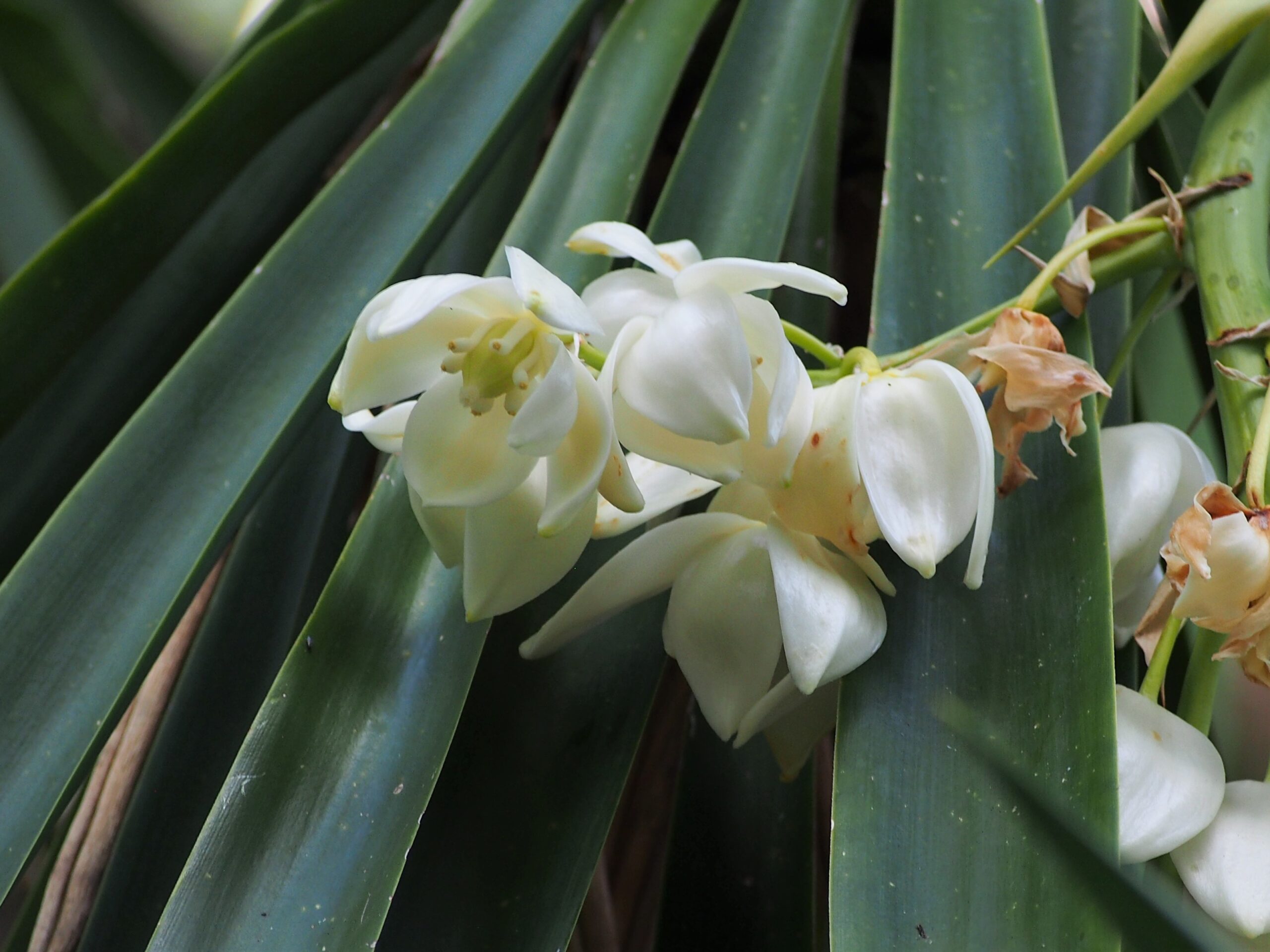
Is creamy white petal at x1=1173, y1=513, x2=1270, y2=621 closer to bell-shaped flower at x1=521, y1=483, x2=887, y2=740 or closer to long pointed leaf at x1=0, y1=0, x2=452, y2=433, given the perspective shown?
bell-shaped flower at x1=521, y1=483, x2=887, y2=740

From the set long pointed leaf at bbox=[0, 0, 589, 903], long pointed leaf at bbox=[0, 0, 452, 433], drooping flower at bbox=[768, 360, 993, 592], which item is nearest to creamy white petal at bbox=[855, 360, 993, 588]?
drooping flower at bbox=[768, 360, 993, 592]

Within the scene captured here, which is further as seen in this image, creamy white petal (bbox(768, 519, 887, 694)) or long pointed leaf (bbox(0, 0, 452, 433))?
long pointed leaf (bbox(0, 0, 452, 433))

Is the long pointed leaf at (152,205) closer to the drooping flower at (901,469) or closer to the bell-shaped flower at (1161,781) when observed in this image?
the drooping flower at (901,469)

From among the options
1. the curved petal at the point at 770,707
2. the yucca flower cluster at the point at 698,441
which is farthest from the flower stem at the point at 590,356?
the curved petal at the point at 770,707

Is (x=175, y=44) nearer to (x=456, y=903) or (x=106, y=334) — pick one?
(x=106, y=334)

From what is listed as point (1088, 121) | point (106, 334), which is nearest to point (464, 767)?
point (106, 334)
